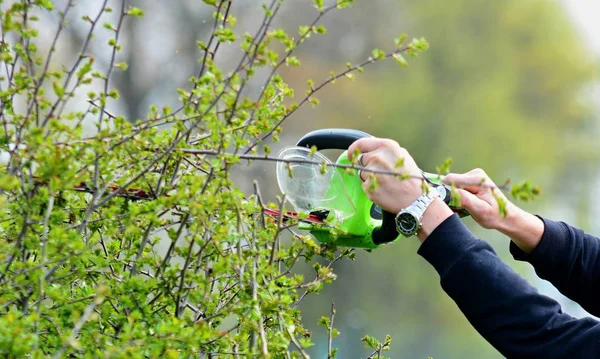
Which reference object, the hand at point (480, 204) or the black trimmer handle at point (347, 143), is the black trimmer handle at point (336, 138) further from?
the hand at point (480, 204)

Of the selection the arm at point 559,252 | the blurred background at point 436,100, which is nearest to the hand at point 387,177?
the arm at point 559,252

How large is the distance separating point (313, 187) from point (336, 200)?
0.23 feet

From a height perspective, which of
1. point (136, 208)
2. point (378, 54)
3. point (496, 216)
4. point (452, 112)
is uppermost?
point (452, 112)

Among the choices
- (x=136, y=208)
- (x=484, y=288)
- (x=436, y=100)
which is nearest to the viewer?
(x=136, y=208)

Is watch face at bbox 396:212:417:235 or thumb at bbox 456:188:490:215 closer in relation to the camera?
watch face at bbox 396:212:417:235

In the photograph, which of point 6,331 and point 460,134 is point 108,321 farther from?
point 460,134

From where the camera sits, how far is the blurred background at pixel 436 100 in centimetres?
830

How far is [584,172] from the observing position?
977cm

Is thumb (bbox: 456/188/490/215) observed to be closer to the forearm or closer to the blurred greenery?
the forearm

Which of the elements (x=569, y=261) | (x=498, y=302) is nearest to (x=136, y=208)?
(x=498, y=302)

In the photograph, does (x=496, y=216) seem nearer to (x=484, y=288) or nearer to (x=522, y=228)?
(x=522, y=228)

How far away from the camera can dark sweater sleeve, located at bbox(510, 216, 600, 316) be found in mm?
1699

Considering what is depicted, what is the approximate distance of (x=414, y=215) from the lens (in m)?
1.40

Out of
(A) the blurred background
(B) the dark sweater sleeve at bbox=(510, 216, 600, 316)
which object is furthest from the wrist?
(A) the blurred background
